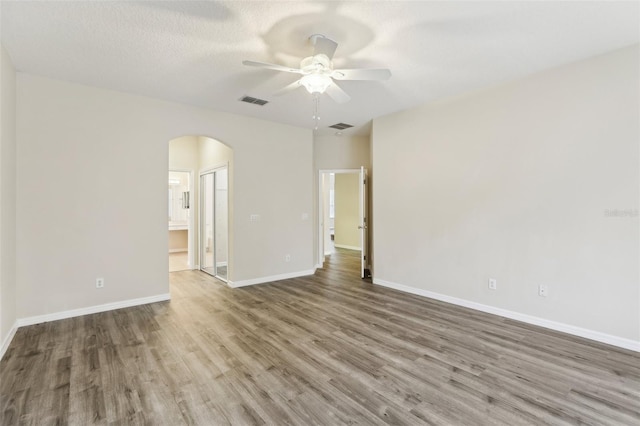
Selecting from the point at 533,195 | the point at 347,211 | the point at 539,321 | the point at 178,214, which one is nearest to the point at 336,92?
the point at 533,195

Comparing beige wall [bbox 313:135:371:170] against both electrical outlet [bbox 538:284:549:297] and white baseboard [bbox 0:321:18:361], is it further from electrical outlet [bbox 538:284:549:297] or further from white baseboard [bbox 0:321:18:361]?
white baseboard [bbox 0:321:18:361]

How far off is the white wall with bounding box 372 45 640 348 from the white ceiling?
40cm

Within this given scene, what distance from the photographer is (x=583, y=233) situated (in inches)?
124

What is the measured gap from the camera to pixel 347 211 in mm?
9461

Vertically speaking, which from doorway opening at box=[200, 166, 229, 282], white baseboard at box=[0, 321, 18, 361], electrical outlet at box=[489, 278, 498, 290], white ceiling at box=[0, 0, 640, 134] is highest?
white ceiling at box=[0, 0, 640, 134]

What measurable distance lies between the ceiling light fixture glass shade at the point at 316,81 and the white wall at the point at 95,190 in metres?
2.54

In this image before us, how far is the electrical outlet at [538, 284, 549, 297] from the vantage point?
11.1 feet

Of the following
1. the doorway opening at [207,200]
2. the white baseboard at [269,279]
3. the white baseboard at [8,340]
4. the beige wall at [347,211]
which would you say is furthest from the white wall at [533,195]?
the white baseboard at [8,340]

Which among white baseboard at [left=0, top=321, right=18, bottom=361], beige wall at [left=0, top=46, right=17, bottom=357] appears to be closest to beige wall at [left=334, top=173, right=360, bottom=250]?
beige wall at [left=0, top=46, right=17, bottom=357]

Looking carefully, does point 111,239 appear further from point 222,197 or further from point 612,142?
point 612,142

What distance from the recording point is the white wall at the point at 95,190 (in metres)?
3.48

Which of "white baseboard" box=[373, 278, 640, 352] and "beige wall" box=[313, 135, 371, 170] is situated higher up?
"beige wall" box=[313, 135, 371, 170]

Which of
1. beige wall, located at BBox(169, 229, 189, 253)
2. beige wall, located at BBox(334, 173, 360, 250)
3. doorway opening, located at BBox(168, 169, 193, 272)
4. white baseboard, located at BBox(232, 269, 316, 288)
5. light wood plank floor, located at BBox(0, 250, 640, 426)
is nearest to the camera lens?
light wood plank floor, located at BBox(0, 250, 640, 426)

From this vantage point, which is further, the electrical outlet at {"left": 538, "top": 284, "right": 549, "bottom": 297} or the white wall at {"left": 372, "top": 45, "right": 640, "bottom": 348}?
the electrical outlet at {"left": 538, "top": 284, "right": 549, "bottom": 297}
